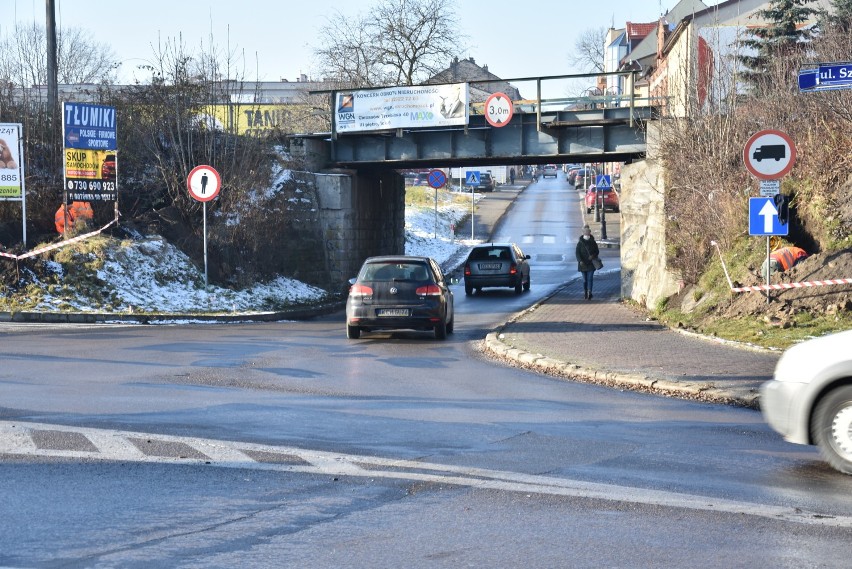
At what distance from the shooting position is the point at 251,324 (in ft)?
75.4

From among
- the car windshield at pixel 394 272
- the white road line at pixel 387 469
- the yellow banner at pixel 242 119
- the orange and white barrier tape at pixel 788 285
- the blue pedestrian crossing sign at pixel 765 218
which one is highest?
the yellow banner at pixel 242 119

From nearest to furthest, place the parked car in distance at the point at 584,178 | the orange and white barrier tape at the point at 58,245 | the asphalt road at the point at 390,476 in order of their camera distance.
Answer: the asphalt road at the point at 390,476 → the orange and white barrier tape at the point at 58,245 → the parked car in distance at the point at 584,178

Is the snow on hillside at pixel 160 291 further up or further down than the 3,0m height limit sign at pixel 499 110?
further down

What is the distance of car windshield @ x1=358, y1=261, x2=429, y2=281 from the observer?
19641mm

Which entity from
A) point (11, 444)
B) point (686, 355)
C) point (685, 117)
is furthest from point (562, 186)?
point (11, 444)

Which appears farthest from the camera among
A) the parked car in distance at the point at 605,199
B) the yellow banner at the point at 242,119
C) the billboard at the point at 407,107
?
the parked car in distance at the point at 605,199

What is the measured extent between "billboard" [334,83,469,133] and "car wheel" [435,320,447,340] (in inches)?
537

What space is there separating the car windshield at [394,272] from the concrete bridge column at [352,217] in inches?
563

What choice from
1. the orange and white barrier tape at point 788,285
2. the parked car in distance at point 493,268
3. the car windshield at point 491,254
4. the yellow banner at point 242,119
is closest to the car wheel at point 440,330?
the orange and white barrier tape at point 788,285

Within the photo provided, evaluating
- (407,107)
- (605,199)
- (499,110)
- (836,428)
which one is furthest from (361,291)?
(605,199)

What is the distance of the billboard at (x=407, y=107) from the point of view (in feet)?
106

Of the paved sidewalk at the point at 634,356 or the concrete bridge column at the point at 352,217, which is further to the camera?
the concrete bridge column at the point at 352,217

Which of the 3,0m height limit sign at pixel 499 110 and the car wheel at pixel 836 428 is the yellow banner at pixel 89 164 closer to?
the 3,0m height limit sign at pixel 499 110

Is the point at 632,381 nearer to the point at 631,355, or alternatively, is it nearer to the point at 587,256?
the point at 631,355
